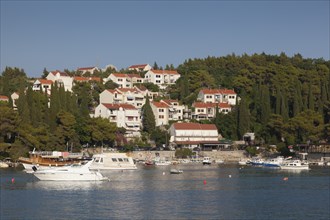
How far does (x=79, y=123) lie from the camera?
3546 inches

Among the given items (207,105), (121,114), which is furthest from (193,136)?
(121,114)

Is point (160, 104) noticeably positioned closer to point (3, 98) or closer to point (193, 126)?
point (193, 126)

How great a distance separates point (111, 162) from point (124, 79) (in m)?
50.5

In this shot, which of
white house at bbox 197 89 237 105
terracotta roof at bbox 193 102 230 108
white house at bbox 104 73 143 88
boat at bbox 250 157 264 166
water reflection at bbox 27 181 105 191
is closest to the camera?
water reflection at bbox 27 181 105 191

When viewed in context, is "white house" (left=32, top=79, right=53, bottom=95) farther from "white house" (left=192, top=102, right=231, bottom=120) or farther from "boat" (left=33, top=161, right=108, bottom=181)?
"boat" (left=33, top=161, right=108, bottom=181)

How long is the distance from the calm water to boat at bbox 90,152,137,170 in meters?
9.66

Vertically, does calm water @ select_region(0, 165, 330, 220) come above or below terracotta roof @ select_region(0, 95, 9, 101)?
below

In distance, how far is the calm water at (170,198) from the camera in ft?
126

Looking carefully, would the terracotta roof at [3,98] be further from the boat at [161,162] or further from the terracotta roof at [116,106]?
the boat at [161,162]

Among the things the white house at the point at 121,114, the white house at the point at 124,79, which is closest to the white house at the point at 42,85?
the white house at the point at 121,114

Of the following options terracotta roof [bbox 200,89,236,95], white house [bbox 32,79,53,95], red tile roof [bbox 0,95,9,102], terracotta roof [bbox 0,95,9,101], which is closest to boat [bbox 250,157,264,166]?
terracotta roof [bbox 200,89,236,95]

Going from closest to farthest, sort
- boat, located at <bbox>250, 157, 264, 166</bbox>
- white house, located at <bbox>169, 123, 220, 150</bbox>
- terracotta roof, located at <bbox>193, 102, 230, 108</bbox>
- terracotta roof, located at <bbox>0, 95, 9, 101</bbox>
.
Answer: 1. boat, located at <bbox>250, 157, 264, 166</bbox>
2. terracotta roof, located at <bbox>0, 95, 9, 101</bbox>
3. white house, located at <bbox>169, 123, 220, 150</bbox>
4. terracotta roof, located at <bbox>193, 102, 230, 108</bbox>

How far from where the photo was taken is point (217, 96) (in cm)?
11662

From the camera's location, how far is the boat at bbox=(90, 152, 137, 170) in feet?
244
